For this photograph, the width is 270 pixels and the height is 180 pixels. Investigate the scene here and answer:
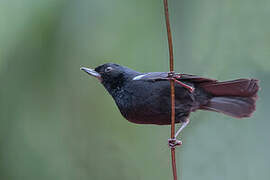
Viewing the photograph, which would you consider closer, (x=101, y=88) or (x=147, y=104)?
(x=147, y=104)

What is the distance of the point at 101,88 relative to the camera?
5574mm

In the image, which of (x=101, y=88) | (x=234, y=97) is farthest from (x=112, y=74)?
(x=101, y=88)

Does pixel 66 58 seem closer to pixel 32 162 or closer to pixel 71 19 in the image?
pixel 71 19

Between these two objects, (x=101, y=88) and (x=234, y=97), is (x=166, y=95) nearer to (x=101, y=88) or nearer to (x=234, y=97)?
(x=234, y=97)

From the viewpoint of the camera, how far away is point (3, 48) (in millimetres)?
4836

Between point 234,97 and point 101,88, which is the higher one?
point 101,88

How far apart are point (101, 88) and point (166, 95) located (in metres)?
2.08

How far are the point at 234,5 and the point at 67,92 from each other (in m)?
2.41

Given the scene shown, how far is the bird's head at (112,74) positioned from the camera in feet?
12.6

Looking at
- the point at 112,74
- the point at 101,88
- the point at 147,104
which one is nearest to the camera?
the point at 147,104

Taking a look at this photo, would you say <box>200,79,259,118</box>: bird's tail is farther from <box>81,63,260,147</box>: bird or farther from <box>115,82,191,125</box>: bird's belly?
<box>115,82,191,125</box>: bird's belly

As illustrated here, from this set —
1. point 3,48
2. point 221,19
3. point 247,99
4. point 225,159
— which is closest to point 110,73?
point 247,99

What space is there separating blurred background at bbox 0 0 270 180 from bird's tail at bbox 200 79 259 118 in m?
1.01

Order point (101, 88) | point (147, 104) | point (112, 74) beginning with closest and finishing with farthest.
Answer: point (147, 104)
point (112, 74)
point (101, 88)
